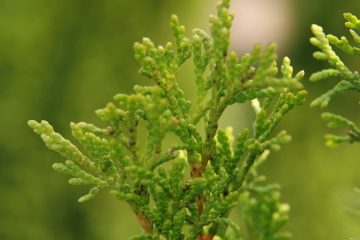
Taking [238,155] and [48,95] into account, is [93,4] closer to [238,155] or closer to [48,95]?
[48,95]

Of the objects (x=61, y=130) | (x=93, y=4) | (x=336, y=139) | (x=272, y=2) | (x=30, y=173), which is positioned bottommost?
(x=336, y=139)

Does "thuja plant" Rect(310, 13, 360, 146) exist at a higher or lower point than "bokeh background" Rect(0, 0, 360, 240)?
lower

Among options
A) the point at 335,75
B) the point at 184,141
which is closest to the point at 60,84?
the point at 184,141

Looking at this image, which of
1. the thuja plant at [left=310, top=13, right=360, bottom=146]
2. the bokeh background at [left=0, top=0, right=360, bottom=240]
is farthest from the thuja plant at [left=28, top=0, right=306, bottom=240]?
the bokeh background at [left=0, top=0, right=360, bottom=240]

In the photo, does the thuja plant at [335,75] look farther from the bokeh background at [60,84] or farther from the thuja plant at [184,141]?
the bokeh background at [60,84]

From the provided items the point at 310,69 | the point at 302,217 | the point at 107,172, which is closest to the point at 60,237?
the point at 302,217

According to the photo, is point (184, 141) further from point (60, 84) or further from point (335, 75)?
point (60, 84)

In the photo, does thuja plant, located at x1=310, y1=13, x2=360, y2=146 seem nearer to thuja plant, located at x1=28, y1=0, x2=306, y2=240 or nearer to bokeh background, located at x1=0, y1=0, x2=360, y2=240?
thuja plant, located at x1=28, y1=0, x2=306, y2=240

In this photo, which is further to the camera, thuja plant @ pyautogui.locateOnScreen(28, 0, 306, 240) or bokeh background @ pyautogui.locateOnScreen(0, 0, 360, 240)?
bokeh background @ pyautogui.locateOnScreen(0, 0, 360, 240)

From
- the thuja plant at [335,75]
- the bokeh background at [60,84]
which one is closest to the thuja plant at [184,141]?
the thuja plant at [335,75]
